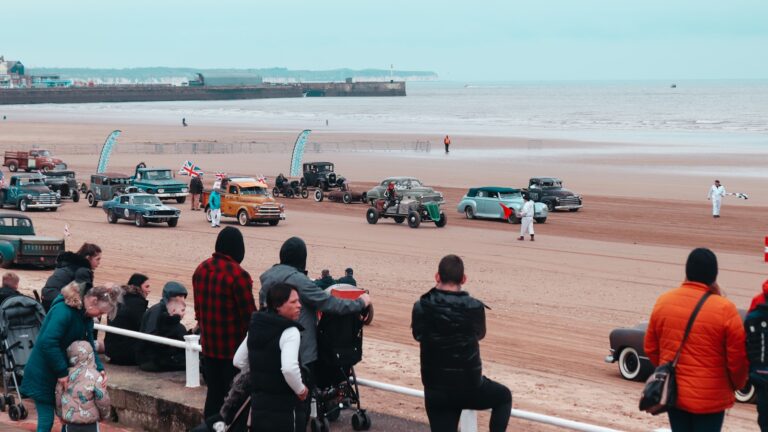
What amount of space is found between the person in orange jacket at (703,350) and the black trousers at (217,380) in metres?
3.49

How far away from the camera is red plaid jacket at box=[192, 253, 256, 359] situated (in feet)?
27.7

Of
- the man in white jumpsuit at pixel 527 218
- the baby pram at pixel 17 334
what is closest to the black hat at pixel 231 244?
the baby pram at pixel 17 334

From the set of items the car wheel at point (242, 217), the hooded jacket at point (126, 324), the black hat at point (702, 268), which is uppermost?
the black hat at point (702, 268)

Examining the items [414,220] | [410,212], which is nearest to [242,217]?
[410,212]

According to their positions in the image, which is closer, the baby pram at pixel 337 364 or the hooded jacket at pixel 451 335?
the hooded jacket at pixel 451 335

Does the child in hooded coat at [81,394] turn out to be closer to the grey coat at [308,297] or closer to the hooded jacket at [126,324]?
the grey coat at [308,297]

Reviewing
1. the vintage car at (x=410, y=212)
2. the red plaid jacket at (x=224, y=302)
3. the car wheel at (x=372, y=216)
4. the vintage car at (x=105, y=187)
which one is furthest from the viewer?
the vintage car at (x=105, y=187)

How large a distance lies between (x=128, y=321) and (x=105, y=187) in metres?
32.2

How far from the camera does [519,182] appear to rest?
177 feet

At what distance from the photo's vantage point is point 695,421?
22.0ft

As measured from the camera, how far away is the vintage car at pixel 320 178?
153ft

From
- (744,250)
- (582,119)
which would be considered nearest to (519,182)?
(744,250)

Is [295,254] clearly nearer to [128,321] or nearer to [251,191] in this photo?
[128,321]

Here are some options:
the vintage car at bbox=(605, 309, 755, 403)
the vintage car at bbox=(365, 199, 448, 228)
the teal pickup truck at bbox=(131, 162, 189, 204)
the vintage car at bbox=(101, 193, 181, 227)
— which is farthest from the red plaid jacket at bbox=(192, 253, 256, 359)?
the teal pickup truck at bbox=(131, 162, 189, 204)
